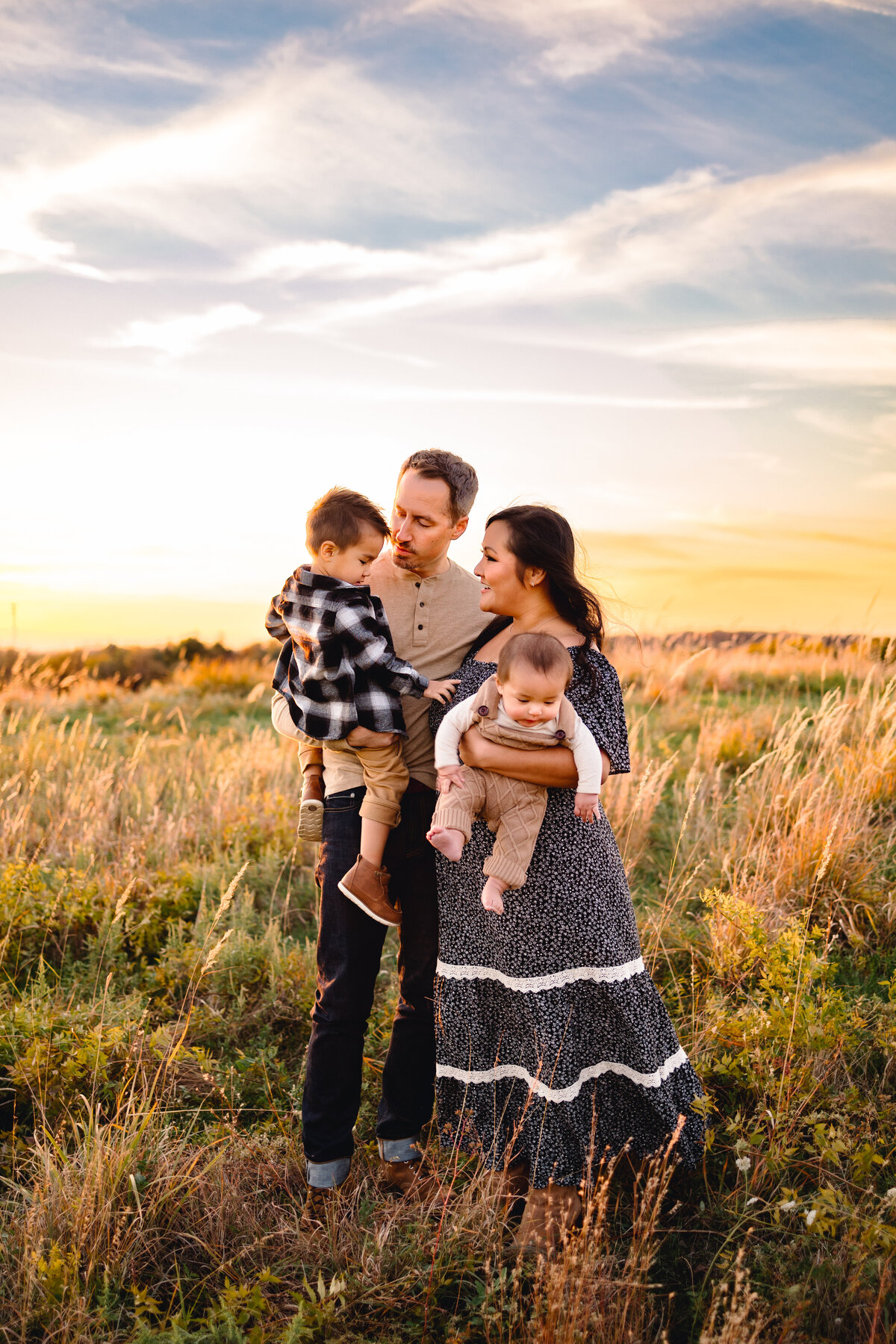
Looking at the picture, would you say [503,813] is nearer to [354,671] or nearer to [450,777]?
[450,777]

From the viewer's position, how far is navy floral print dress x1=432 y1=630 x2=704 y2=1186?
2.80 metres

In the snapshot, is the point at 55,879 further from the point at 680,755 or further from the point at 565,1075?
the point at 680,755

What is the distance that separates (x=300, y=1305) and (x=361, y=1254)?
0.28 metres

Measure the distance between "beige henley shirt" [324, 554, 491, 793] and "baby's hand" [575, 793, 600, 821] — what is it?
604 mm

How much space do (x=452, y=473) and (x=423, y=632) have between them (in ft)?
1.87

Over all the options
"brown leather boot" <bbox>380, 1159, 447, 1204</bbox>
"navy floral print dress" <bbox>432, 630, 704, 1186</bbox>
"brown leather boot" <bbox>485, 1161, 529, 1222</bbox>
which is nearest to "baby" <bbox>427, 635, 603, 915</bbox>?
"navy floral print dress" <bbox>432, 630, 704, 1186</bbox>

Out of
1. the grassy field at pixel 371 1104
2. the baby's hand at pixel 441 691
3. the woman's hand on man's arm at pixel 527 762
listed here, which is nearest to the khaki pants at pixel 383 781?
the baby's hand at pixel 441 691

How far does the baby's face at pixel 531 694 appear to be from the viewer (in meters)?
2.59

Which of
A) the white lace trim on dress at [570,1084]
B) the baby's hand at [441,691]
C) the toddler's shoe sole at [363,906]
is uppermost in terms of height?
the baby's hand at [441,691]

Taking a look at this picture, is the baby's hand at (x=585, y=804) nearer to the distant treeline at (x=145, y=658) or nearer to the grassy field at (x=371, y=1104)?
the grassy field at (x=371, y=1104)

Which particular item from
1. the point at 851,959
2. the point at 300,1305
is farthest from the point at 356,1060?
the point at 851,959

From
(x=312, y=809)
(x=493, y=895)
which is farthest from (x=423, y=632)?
(x=493, y=895)

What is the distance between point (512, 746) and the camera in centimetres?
270

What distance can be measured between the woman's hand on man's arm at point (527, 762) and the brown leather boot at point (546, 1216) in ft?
4.32
